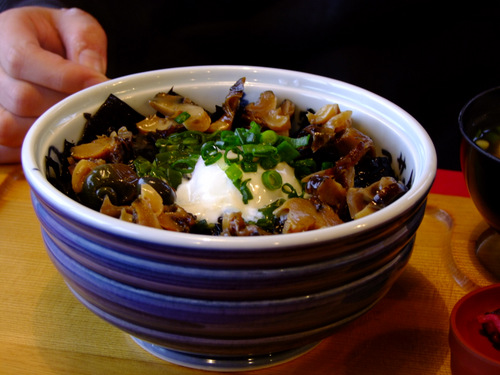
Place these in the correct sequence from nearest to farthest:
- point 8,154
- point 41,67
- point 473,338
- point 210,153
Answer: point 473,338 < point 210,153 < point 41,67 < point 8,154

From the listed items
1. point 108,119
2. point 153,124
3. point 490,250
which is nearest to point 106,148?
point 108,119

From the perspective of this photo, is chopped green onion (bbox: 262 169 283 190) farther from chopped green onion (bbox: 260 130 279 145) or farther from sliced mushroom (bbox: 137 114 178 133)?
sliced mushroom (bbox: 137 114 178 133)

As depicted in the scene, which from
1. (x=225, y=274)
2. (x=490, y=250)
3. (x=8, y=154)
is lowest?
(x=8, y=154)

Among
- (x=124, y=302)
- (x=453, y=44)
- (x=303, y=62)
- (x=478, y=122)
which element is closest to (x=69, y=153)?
(x=124, y=302)

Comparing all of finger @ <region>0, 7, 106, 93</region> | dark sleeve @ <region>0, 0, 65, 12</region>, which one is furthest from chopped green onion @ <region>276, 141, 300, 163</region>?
dark sleeve @ <region>0, 0, 65, 12</region>

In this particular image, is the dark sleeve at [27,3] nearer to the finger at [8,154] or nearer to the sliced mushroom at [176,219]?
the finger at [8,154]

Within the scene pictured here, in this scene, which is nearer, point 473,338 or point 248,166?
point 473,338

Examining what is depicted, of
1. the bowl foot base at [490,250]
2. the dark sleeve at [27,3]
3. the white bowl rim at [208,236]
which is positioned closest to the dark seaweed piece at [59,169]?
the white bowl rim at [208,236]

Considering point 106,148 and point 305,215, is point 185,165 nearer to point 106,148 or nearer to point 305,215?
point 106,148
